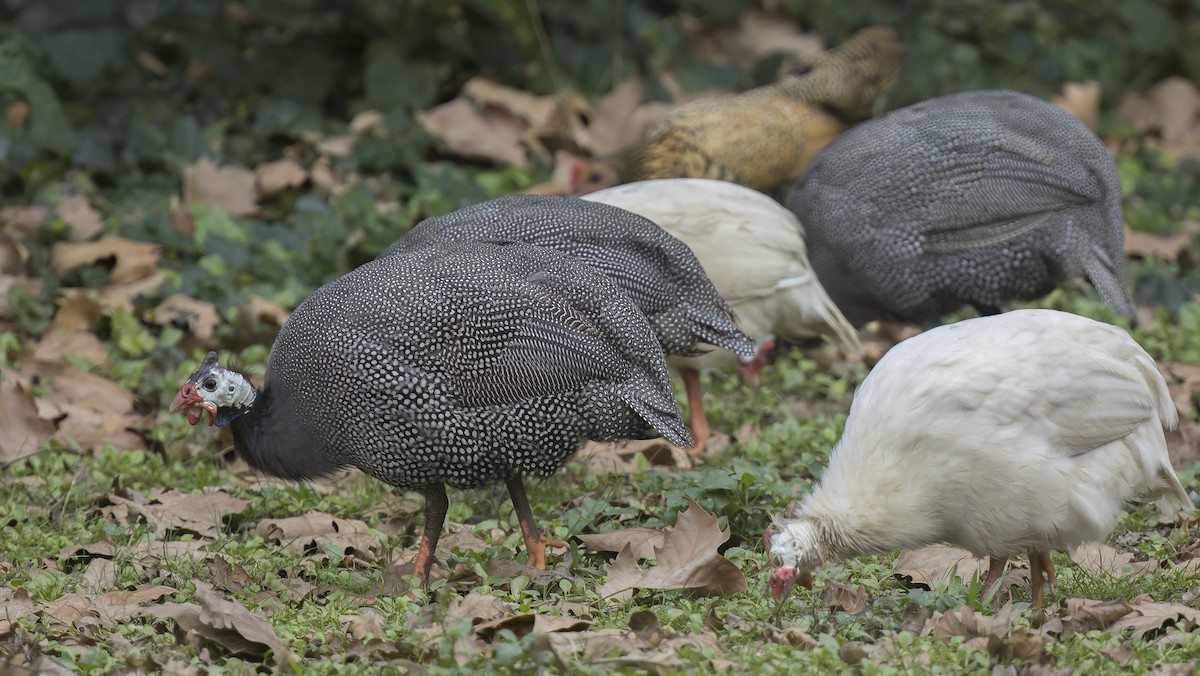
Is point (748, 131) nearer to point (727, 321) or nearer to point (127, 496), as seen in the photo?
point (727, 321)

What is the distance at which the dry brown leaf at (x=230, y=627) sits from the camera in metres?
3.60

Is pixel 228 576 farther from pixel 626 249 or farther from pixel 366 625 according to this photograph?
pixel 626 249

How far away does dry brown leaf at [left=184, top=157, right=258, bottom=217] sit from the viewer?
25.0 feet

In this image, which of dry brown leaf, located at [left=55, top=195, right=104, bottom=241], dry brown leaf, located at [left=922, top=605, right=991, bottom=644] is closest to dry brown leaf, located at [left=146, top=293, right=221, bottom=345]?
dry brown leaf, located at [left=55, top=195, right=104, bottom=241]

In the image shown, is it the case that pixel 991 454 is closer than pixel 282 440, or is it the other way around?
pixel 991 454

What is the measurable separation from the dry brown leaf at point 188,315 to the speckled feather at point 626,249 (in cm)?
187

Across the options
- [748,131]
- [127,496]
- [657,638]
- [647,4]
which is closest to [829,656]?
[657,638]

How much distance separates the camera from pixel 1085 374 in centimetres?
406

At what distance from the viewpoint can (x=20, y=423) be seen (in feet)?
18.1

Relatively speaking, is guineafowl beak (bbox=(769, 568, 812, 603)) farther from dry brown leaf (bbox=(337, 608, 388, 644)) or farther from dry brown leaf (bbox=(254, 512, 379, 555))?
dry brown leaf (bbox=(254, 512, 379, 555))

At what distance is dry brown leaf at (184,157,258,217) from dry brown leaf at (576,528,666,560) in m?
3.68

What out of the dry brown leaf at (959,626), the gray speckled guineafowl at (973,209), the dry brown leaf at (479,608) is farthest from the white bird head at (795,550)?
the gray speckled guineafowl at (973,209)

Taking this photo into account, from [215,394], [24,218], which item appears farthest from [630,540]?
[24,218]

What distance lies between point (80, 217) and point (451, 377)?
3.71 m
